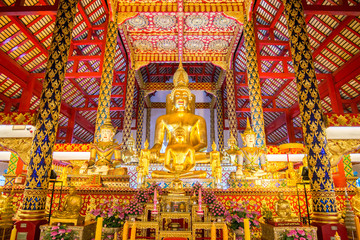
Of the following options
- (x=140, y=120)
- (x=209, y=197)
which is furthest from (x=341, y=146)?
(x=140, y=120)

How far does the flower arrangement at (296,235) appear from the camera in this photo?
2926 millimetres

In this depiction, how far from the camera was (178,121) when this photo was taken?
6828mm

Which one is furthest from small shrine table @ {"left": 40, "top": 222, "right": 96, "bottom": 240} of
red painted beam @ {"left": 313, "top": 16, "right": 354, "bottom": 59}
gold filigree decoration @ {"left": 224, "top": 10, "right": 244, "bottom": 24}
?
red painted beam @ {"left": 313, "top": 16, "right": 354, "bottom": 59}

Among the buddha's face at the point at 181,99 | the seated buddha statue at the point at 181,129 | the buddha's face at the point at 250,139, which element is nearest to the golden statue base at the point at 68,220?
the seated buddha statue at the point at 181,129

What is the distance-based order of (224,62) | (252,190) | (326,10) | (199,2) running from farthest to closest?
1. (224,62)
2. (199,2)
3. (326,10)
4. (252,190)

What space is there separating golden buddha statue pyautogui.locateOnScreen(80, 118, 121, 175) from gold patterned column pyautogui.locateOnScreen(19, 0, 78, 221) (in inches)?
68.7

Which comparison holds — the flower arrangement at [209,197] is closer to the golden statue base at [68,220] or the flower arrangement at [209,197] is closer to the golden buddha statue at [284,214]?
the golden buddha statue at [284,214]

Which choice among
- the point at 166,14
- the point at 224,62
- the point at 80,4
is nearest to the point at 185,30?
the point at 166,14

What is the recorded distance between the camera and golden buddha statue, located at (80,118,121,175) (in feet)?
18.5

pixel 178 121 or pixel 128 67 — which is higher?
pixel 128 67

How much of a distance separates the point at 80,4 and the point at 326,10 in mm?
7955

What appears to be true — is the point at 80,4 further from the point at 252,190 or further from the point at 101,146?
the point at 252,190

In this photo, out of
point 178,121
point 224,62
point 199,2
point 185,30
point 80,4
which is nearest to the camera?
point 178,121

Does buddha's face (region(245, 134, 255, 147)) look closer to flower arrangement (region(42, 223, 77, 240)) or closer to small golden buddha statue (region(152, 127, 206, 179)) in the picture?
small golden buddha statue (region(152, 127, 206, 179))
